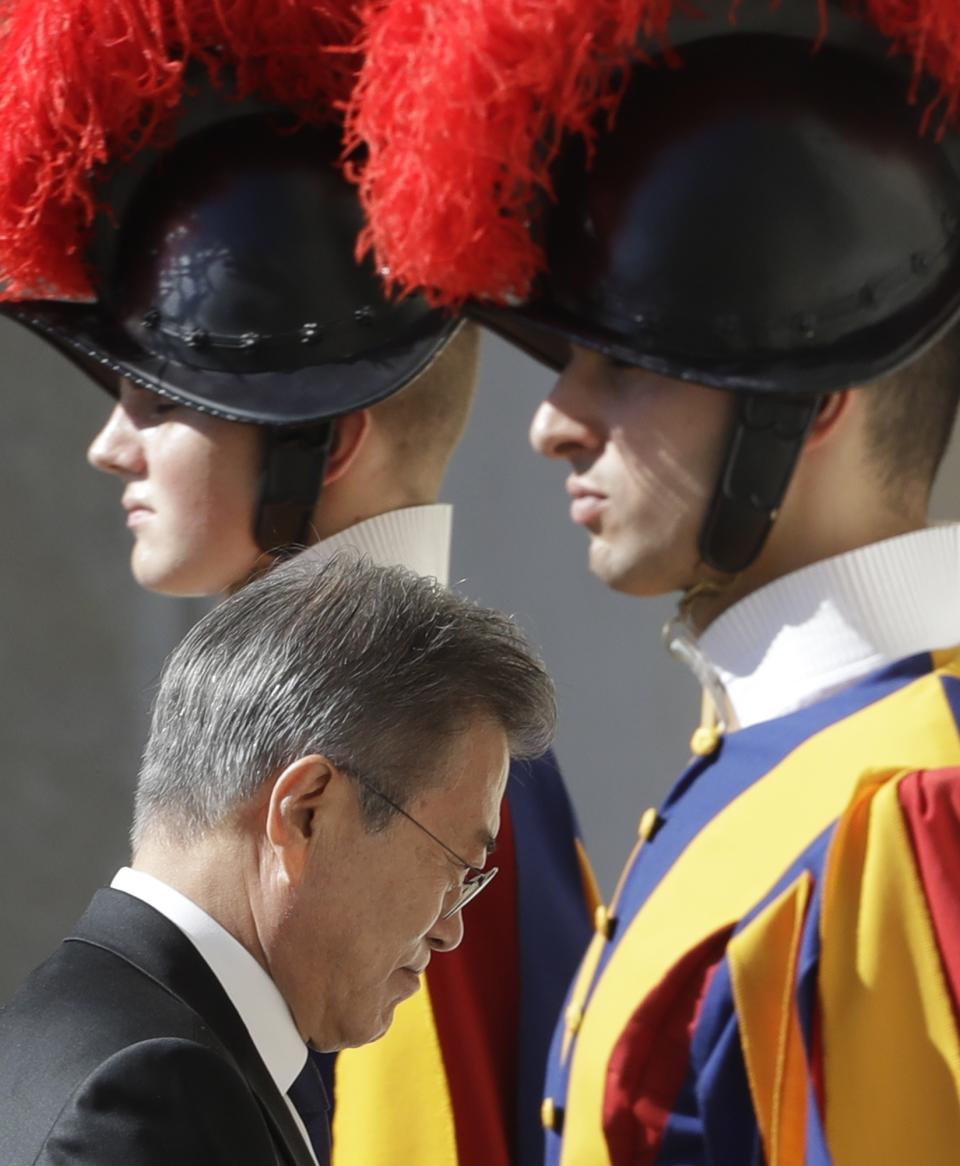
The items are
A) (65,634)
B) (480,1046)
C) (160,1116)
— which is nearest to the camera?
(160,1116)

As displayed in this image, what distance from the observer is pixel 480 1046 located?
2566mm

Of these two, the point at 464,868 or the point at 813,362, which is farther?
the point at 813,362

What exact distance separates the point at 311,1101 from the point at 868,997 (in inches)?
26.7

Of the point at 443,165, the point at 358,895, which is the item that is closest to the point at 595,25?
the point at 443,165

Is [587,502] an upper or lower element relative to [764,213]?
lower

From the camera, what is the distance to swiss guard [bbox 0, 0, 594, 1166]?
2.55m

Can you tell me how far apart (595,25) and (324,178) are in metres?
0.54

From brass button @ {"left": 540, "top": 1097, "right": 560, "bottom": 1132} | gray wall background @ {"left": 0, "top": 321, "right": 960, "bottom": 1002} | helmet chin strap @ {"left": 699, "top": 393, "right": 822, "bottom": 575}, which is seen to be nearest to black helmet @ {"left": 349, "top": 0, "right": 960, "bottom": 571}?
helmet chin strap @ {"left": 699, "top": 393, "right": 822, "bottom": 575}

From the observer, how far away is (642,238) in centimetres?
222

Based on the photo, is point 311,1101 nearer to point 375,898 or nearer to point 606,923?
point 606,923

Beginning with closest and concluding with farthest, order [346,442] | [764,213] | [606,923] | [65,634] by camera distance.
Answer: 1. [764,213]
2. [606,923]
3. [346,442]
4. [65,634]

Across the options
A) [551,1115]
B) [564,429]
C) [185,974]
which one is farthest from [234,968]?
[564,429]

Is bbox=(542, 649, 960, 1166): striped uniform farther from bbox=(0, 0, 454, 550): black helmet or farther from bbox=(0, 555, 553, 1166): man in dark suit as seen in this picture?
bbox=(0, 0, 454, 550): black helmet

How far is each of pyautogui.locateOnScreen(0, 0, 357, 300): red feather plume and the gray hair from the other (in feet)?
2.92
